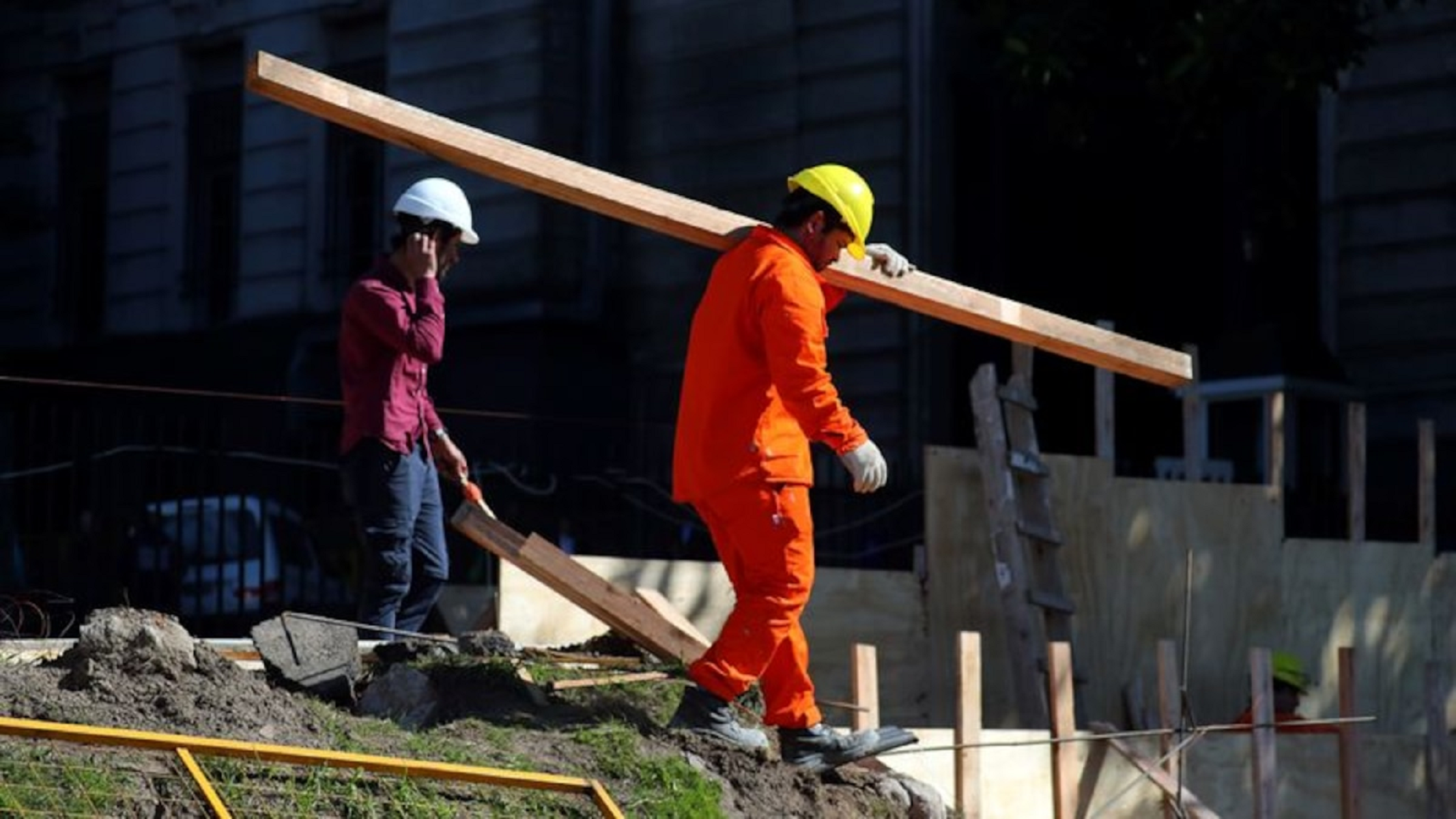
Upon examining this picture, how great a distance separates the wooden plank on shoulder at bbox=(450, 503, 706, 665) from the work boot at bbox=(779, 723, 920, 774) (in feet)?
3.30

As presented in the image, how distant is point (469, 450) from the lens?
51.4ft

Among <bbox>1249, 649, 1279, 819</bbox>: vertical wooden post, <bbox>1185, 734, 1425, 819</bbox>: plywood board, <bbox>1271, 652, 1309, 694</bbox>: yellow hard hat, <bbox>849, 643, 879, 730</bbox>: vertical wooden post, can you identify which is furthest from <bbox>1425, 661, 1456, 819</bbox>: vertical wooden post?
<bbox>849, 643, 879, 730</bbox>: vertical wooden post

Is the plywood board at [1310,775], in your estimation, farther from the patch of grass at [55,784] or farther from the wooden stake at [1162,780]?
the patch of grass at [55,784]

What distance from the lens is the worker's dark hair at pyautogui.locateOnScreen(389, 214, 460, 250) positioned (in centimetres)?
1032

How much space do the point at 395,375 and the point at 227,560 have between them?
5.34 meters

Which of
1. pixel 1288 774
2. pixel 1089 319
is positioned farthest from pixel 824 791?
pixel 1089 319

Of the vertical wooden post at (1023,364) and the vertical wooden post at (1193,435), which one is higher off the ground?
the vertical wooden post at (1023,364)

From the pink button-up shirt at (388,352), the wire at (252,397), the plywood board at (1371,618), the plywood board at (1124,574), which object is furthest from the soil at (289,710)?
the plywood board at (1371,618)

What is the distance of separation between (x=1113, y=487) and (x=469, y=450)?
3899 millimetres

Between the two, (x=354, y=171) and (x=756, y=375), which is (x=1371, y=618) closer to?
(x=756, y=375)

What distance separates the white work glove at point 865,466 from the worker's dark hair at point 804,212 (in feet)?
2.78

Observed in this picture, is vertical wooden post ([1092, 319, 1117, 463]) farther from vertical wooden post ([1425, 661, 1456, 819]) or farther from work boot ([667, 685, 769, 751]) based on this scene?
work boot ([667, 685, 769, 751])

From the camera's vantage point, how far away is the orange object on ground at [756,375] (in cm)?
892

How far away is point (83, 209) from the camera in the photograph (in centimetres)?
3025
